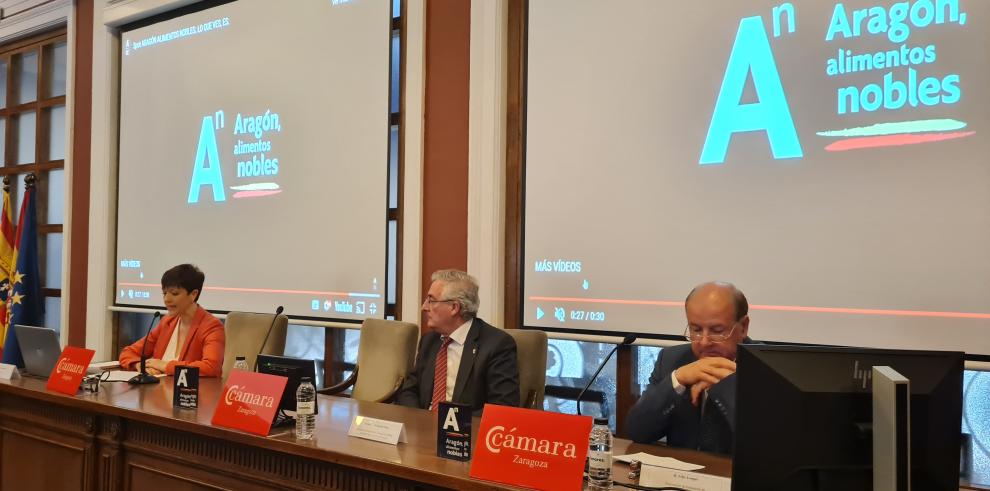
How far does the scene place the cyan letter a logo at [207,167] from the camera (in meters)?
4.75

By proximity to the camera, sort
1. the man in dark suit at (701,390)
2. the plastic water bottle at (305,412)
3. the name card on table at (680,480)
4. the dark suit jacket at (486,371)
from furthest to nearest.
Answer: the dark suit jacket at (486,371)
the plastic water bottle at (305,412)
the man in dark suit at (701,390)
the name card on table at (680,480)

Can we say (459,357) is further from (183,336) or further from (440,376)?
(183,336)

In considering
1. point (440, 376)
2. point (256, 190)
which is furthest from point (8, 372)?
point (440, 376)

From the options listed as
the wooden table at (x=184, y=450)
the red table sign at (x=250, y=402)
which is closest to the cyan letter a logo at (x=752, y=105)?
the wooden table at (x=184, y=450)

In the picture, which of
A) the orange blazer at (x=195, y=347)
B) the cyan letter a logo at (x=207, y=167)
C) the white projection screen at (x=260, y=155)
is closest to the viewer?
the orange blazer at (x=195, y=347)

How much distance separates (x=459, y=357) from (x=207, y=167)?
107 inches

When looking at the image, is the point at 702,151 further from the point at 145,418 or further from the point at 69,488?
the point at 69,488

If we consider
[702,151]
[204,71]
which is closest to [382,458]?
[702,151]

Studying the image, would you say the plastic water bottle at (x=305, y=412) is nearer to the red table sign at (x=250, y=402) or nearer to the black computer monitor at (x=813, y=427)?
the red table sign at (x=250, y=402)

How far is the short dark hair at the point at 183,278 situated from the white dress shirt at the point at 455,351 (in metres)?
1.40

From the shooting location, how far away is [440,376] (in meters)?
2.88

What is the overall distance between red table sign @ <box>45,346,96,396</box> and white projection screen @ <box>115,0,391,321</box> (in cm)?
148

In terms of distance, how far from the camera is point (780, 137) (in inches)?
116

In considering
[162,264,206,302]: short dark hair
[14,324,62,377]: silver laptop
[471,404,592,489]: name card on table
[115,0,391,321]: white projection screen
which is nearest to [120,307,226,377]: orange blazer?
[162,264,206,302]: short dark hair
